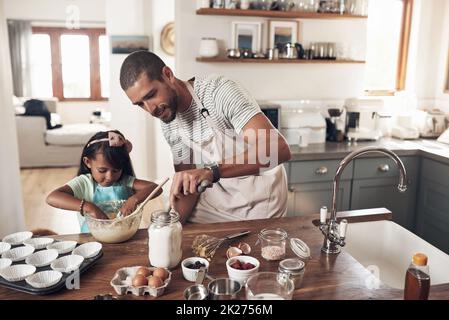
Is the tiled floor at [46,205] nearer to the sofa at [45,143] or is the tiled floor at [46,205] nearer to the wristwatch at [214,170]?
the sofa at [45,143]

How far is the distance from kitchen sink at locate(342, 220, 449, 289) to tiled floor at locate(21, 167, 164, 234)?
166 centimetres

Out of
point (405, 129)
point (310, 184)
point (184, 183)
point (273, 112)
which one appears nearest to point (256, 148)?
point (184, 183)

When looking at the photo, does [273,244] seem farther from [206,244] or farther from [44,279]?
[44,279]

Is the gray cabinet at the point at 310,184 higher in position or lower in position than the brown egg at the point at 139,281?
lower

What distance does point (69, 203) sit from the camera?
1.50m

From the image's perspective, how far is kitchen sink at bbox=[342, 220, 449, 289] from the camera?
5.31 feet

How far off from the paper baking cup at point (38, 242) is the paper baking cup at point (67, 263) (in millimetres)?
127

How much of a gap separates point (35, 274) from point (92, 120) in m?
6.87

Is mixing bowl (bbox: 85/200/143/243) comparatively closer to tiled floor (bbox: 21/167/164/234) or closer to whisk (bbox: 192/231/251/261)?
whisk (bbox: 192/231/251/261)

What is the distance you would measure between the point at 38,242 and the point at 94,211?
20 cm

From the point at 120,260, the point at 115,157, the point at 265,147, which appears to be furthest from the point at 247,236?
the point at 115,157

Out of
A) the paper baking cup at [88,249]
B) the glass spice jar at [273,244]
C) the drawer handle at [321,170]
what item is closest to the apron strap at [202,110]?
the glass spice jar at [273,244]

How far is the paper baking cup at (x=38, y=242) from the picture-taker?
1.28 meters

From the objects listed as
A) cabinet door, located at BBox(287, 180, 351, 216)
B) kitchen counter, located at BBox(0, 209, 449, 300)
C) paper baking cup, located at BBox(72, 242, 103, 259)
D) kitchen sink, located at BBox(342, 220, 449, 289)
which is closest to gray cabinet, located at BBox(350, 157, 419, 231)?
cabinet door, located at BBox(287, 180, 351, 216)
